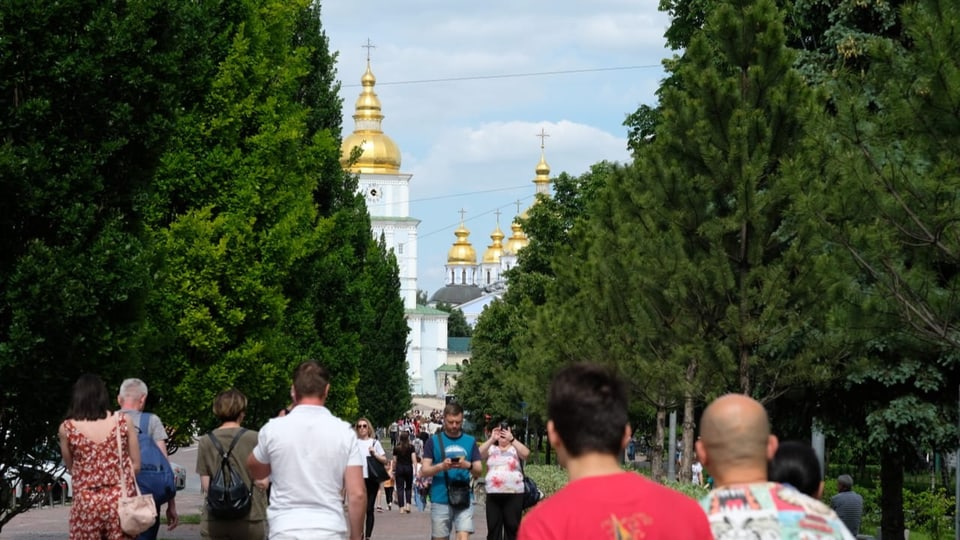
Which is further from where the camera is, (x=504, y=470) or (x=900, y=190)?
(x=504, y=470)

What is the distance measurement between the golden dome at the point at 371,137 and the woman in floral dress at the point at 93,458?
421ft

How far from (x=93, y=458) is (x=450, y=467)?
16.2ft

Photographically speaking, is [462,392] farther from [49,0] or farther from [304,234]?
[49,0]

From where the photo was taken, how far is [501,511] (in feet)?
51.8

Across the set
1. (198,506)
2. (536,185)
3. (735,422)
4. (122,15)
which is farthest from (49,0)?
(536,185)

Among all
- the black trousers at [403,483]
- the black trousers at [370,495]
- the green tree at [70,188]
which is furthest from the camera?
the black trousers at [403,483]

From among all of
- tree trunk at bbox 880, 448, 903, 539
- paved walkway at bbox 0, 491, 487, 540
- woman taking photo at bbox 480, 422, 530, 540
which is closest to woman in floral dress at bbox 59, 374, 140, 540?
woman taking photo at bbox 480, 422, 530, 540

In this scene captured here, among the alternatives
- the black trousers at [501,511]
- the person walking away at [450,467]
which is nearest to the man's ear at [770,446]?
the person walking away at [450,467]

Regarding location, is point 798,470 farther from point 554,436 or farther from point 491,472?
point 491,472

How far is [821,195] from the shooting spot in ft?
48.2

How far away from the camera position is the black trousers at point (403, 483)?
30.5 metres

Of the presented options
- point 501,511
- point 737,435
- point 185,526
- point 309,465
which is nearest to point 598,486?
point 737,435

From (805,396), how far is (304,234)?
8757mm

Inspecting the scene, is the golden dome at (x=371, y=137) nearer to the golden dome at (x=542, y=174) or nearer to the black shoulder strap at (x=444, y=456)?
the golden dome at (x=542, y=174)
